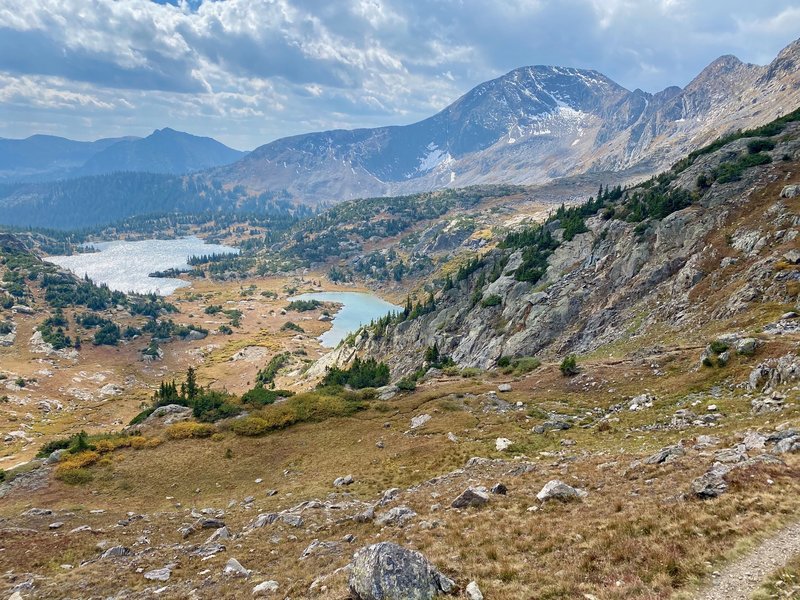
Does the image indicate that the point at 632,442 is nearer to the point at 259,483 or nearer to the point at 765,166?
the point at 259,483

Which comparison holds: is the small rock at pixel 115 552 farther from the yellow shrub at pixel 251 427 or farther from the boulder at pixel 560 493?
the yellow shrub at pixel 251 427

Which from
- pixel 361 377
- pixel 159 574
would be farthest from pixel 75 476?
pixel 361 377

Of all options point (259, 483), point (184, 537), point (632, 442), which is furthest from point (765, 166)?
point (184, 537)

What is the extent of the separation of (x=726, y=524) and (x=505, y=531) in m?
8.05

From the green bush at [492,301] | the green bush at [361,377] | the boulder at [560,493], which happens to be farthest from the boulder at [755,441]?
the green bush at [492,301]

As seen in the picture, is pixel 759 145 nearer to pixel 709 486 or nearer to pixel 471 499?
pixel 709 486

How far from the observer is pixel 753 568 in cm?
1251

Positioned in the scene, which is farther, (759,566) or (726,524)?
(726,524)

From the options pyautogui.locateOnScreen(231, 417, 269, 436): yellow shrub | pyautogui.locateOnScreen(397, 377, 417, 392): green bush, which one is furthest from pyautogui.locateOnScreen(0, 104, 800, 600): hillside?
pyautogui.locateOnScreen(397, 377, 417, 392): green bush

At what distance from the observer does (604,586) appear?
1305cm

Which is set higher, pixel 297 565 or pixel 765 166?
pixel 765 166

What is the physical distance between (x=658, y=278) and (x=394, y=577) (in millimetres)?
74034

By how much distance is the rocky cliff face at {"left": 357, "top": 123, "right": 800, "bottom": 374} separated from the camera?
5656cm

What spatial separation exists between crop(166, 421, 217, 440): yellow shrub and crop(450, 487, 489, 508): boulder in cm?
3995
